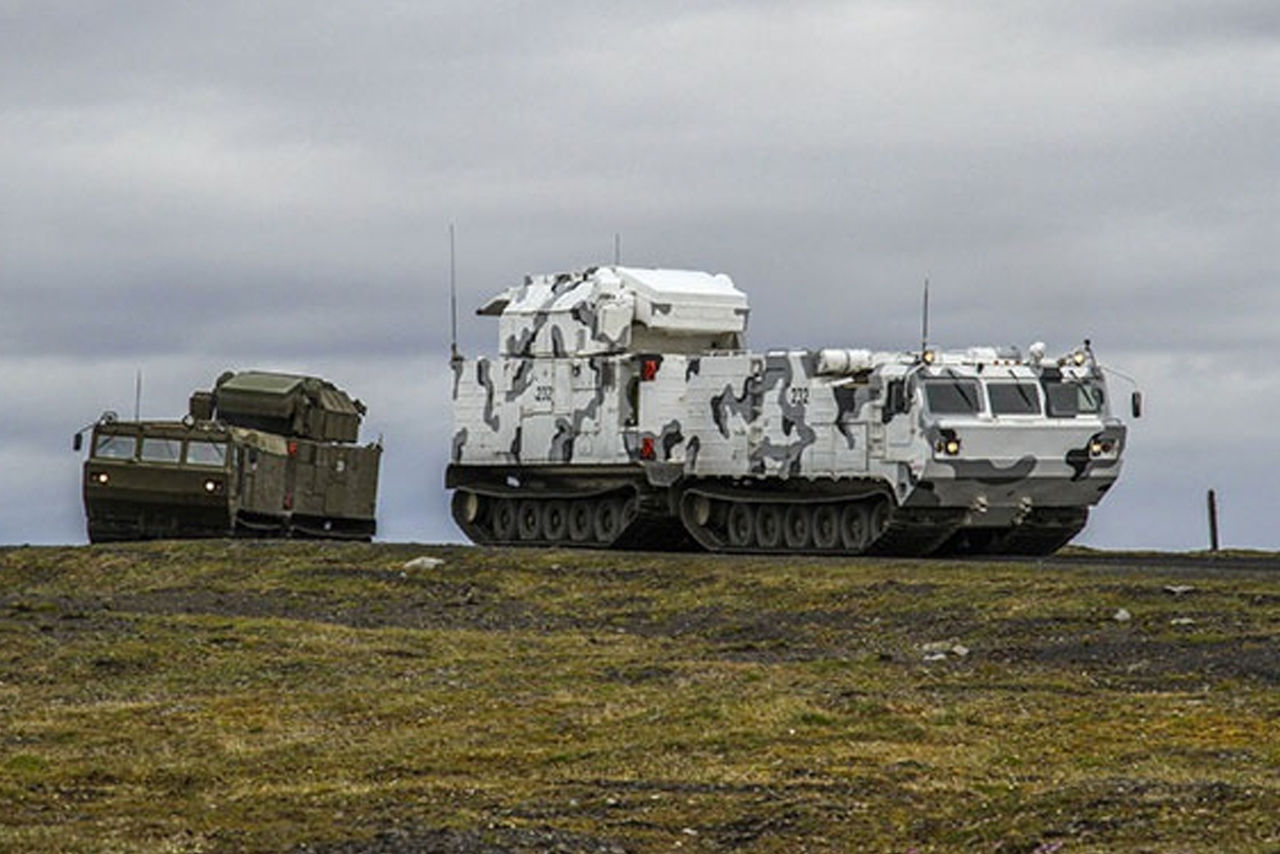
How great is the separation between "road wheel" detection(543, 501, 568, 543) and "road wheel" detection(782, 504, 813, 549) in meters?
5.50

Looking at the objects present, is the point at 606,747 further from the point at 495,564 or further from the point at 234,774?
the point at 495,564

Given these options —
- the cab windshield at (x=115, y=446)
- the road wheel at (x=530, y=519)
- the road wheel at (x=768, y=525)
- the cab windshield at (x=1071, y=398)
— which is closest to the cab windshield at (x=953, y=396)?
the cab windshield at (x=1071, y=398)

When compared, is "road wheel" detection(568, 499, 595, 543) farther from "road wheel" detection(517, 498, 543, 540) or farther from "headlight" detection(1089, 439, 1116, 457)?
"headlight" detection(1089, 439, 1116, 457)

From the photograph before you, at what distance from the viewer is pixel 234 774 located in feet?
65.7

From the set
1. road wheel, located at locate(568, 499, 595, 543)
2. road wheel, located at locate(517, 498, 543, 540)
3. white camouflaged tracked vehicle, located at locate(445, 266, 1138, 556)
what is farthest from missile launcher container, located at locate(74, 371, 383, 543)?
road wheel, located at locate(568, 499, 595, 543)

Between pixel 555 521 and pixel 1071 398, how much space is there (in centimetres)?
1030

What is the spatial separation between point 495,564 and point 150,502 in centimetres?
1108

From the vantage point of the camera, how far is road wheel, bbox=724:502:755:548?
4241cm

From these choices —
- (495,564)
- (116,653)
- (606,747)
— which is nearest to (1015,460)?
(495,564)

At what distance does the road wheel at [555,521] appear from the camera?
46156 millimetres

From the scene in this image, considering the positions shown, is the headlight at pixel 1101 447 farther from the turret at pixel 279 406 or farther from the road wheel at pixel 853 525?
the turret at pixel 279 406

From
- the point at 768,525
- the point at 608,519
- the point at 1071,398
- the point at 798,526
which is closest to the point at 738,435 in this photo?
the point at 768,525

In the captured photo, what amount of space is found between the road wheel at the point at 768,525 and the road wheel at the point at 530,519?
18.5 feet

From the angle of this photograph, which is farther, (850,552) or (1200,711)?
(850,552)
